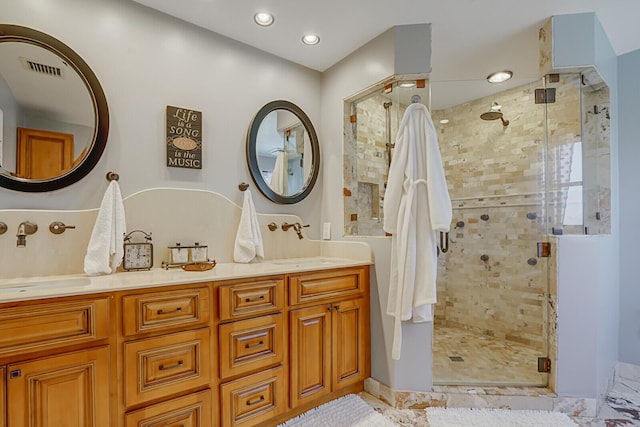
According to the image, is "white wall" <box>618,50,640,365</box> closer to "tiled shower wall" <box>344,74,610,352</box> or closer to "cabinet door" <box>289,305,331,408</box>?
"tiled shower wall" <box>344,74,610,352</box>

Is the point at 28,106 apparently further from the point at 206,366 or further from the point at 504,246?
the point at 504,246

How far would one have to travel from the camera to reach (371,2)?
1.98m

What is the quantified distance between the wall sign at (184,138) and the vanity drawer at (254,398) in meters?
1.36

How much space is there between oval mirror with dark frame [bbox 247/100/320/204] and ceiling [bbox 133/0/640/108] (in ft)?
1.59

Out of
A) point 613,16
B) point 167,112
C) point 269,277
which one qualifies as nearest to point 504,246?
point 613,16

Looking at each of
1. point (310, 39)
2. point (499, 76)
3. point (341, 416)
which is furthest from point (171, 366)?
point (499, 76)

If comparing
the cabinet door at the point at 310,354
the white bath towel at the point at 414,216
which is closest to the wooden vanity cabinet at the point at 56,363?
the cabinet door at the point at 310,354

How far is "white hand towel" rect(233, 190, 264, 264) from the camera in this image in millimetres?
2262

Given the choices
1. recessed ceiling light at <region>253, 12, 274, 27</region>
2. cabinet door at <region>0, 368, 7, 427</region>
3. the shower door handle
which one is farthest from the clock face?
the shower door handle

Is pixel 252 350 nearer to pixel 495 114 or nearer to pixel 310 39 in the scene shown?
pixel 310 39

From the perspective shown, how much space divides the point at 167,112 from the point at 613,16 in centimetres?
295

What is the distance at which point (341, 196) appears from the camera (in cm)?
263

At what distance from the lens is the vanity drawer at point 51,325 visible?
1.20 metres

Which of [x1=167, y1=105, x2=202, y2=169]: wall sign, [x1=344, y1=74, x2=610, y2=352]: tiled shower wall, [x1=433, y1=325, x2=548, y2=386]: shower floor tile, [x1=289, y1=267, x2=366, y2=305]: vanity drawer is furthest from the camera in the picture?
[x1=433, y1=325, x2=548, y2=386]: shower floor tile
